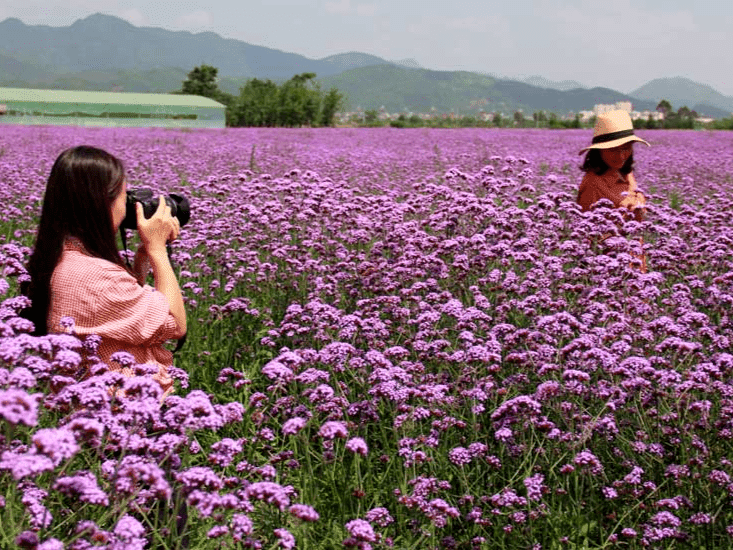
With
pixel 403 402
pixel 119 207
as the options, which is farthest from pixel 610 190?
pixel 119 207

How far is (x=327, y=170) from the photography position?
40.6 feet

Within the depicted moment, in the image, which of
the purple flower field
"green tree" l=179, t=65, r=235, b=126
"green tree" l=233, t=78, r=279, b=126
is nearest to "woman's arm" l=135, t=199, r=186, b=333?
the purple flower field

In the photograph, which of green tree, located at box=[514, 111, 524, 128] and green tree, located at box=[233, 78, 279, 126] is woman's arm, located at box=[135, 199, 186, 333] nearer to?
green tree, located at box=[514, 111, 524, 128]

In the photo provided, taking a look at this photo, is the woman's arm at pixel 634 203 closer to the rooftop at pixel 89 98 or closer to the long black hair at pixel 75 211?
the long black hair at pixel 75 211

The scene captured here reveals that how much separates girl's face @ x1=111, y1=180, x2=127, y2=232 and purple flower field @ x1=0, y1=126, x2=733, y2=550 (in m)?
0.52

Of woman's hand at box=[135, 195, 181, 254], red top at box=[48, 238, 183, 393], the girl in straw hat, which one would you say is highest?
the girl in straw hat

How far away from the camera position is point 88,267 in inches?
118

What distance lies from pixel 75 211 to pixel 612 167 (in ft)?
14.9

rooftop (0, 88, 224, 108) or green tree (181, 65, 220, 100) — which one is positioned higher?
green tree (181, 65, 220, 100)

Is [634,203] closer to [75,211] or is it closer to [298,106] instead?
[75,211]

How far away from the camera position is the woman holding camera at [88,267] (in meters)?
3.00

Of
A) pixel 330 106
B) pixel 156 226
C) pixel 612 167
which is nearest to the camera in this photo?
pixel 156 226

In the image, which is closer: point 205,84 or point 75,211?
point 75,211

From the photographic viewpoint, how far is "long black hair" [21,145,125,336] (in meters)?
3.02
